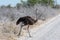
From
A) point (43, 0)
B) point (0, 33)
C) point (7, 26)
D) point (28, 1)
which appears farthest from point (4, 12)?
point (43, 0)

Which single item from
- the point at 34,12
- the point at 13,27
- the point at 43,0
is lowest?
the point at 43,0

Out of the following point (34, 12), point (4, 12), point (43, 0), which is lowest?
point (43, 0)

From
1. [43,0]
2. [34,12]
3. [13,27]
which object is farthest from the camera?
[43,0]

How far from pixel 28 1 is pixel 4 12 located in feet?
70.7

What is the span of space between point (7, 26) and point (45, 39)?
3.04 meters

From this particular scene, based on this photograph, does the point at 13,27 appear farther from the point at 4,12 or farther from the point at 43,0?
the point at 43,0

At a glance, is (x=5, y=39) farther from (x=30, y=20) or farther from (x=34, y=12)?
(x=34, y=12)

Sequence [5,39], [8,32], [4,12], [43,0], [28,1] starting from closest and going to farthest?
1. [5,39]
2. [8,32]
3. [4,12]
4. [28,1]
5. [43,0]

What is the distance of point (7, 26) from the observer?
50.5 ft

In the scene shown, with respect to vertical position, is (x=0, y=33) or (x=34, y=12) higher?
(x=0, y=33)

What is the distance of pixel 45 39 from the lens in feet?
44.3

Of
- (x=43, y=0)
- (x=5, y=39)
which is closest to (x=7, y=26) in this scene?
(x=5, y=39)

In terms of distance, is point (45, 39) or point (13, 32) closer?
point (45, 39)

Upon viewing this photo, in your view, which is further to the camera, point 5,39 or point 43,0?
point 43,0
